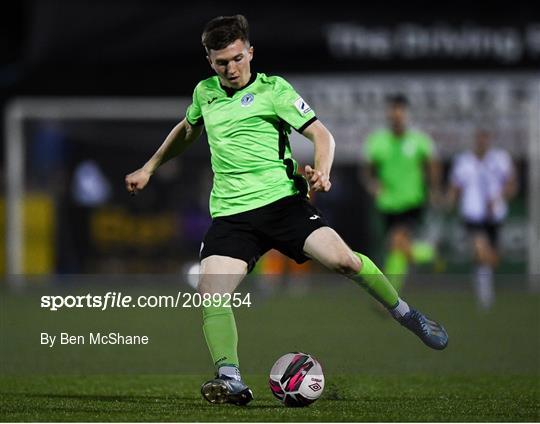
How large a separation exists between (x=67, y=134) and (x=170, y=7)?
2463 mm

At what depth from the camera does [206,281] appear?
7211 mm

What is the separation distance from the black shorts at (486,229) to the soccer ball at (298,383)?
9448 mm

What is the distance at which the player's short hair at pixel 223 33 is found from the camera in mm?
7113

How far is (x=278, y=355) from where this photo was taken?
9609 mm

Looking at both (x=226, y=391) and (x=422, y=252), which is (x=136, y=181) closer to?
(x=226, y=391)

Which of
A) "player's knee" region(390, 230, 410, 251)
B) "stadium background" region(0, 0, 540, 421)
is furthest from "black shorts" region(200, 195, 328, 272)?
"stadium background" region(0, 0, 540, 421)

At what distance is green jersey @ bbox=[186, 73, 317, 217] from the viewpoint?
24.0 ft

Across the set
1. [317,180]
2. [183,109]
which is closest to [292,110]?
[317,180]

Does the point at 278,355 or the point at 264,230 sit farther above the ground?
the point at 264,230

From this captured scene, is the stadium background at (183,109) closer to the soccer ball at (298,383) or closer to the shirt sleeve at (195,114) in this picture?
the shirt sleeve at (195,114)

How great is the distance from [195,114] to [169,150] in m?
0.31

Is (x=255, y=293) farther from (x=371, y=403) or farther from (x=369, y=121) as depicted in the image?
(x=371, y=403)

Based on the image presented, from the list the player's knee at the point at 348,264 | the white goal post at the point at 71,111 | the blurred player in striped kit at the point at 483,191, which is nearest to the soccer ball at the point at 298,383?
the player's knee at the point at 348,264

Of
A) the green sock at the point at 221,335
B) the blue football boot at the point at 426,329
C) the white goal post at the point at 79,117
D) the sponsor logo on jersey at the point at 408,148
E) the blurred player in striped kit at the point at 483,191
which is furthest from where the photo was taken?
the white goal post at the point at 79,117
